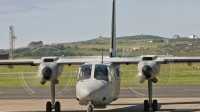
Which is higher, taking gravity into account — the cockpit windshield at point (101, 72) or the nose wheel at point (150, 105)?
the cockpit windshield at point (101, 72)

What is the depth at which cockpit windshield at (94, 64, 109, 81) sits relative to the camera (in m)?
20.8

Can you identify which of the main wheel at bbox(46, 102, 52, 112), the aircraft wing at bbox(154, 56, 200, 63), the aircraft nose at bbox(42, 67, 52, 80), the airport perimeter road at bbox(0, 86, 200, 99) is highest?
the aircraft wing at bbox(154, 56, 200, 63)

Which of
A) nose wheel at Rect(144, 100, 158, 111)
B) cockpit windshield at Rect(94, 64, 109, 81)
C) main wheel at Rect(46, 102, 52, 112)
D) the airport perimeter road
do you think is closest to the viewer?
cockpit windshield at Rect(94, 64, 109, 81)

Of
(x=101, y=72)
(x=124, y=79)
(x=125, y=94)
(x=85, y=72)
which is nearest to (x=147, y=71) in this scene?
(x=101, y=72)

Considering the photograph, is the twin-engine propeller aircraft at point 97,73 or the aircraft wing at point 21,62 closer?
the twin-engine propeller aircraft at point 97,73

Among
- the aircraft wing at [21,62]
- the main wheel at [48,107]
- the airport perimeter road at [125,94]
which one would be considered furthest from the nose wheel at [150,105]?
the airport perimeter road at [125,94]

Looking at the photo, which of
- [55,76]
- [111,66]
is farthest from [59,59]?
[111,66]

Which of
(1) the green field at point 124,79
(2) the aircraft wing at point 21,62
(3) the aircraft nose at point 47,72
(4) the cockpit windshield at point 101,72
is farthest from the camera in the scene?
(1) the green field at point 124,79

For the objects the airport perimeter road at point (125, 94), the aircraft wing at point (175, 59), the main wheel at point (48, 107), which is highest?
the aircraft wing at point (175, 59)

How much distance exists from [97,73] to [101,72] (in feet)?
0.73

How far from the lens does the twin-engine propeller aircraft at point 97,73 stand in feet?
64.7

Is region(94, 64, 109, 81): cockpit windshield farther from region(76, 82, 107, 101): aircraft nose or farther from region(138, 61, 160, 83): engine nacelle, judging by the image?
region(138, 61, 160, 83): engine nacelle

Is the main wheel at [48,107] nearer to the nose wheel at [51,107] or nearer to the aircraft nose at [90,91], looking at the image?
the nose wheel at [51,107]

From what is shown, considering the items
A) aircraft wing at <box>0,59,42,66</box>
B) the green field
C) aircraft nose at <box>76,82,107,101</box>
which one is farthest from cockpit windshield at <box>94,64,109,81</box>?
aircraft wing at <box>0,59,42,66</box>
